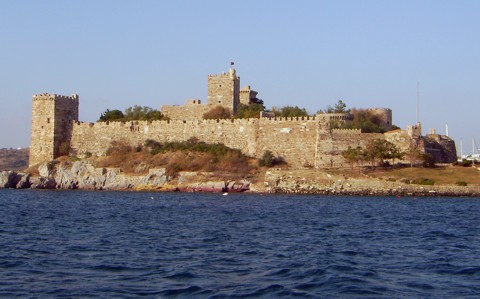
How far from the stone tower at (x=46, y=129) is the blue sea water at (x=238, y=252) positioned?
24.2 metres

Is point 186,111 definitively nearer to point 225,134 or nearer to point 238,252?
point 225,134

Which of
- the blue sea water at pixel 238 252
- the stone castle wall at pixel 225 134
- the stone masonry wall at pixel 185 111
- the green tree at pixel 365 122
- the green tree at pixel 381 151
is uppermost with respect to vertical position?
the stone masonry wall at pixel 185 111

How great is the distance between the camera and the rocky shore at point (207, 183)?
47250 mm

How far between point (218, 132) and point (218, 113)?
159 inches

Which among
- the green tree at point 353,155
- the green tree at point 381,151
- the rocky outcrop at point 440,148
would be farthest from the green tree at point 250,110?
the rocky outcrop at point 440,148

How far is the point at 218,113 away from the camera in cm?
6106

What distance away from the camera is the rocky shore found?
47250 millimetres

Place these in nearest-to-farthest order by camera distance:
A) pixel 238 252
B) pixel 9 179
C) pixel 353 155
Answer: pixel 238 252
pixel 353 155
pixel 9 179

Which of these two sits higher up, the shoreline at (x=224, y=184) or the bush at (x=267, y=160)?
the bush at (x=267, y=160)

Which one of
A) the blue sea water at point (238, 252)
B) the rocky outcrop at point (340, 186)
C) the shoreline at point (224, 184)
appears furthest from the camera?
the shoreline at point (224, 184)

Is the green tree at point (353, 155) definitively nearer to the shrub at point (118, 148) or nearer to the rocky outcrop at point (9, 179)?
the shrub at point (118, 148)

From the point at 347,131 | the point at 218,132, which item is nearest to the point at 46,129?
the point at 218,132

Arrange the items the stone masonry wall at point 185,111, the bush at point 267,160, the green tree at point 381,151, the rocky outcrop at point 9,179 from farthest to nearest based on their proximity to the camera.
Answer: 1. the stone masonry wall at point 185,111
2. the rocky outcrop at point 9,179
3. the bush at point 267,160
4. the green tree at point 381,151

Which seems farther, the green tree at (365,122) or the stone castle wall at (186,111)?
the stone castle wall at (186,111)
